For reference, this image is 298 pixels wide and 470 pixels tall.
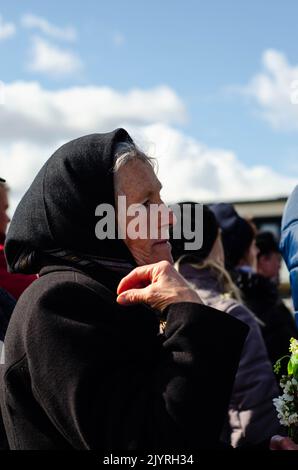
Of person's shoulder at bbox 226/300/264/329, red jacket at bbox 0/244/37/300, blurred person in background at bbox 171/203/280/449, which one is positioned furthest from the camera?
person's shoulder at bbox 226/300/264/329

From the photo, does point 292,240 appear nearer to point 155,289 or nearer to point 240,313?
point 155,289

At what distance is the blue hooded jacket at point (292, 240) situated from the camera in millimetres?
2654

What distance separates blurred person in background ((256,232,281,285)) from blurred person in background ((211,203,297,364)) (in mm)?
1120

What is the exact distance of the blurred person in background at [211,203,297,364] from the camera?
5.20 m

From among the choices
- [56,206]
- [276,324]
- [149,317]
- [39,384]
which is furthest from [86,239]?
[276,324]

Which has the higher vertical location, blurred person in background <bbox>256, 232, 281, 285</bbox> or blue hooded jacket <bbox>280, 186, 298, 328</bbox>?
blue hooded jacket <bbox>280, 186, 298, 328</bbox>

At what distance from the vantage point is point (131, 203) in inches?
90.0

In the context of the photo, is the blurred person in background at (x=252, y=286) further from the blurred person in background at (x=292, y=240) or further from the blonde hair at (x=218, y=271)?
the blurred person in background at (x=292, y=240)

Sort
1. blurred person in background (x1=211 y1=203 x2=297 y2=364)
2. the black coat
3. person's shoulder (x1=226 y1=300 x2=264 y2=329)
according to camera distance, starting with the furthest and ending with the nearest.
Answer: blurred person in background (x1=211 y1=203 x2=297 y2=364)
person's shoulder (x1=226 y1=300 x2=264 y2=329)
the black coat

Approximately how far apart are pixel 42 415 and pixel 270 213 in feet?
57.3

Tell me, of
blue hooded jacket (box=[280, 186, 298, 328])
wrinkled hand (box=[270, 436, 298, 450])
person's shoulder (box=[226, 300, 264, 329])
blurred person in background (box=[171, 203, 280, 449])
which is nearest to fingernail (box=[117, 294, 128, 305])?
wrinkled hand (box=[270, 436, 298, 450])

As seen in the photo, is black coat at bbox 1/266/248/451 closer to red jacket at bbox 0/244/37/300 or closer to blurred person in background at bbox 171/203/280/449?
red jacket at bbox 0/244/37/300

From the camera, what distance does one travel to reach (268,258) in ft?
23.6

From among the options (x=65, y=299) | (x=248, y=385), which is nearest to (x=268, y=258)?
(x=248, y=385)
